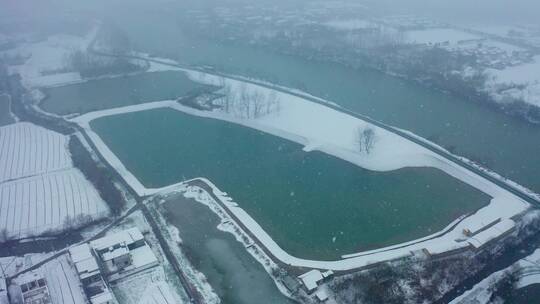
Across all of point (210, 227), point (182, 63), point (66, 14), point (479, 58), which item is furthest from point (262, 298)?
point (66, 14)

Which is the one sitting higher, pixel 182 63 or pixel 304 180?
pixel 182 63

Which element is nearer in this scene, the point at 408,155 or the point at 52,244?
the point at 52,244

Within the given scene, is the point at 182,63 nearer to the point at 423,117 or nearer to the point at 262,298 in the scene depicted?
the point at 423,117

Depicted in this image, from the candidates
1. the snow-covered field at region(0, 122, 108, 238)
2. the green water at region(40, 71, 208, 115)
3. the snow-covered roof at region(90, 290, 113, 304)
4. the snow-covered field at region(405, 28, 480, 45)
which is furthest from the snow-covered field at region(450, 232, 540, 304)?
the snow-covered field at region(405, 28, 480, 45)

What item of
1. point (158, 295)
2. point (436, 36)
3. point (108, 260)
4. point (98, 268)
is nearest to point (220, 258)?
point (158, 295)

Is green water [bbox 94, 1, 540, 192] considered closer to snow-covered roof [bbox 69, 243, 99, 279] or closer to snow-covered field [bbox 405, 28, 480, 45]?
snow-covered field [bbox 405, 28, 480, 45]

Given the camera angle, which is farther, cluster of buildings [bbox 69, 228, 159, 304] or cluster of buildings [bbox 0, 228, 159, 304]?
cluster of buildings [bbox 69, 228, 159, 304]

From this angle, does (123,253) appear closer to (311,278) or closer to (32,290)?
(32,290)

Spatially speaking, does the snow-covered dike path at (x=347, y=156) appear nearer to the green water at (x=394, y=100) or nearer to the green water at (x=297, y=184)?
the green water at (x=297, y=184)
